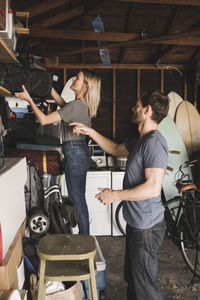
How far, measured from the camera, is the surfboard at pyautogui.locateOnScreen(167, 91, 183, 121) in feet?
15.0

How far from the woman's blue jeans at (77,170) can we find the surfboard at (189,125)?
2462 millimetres

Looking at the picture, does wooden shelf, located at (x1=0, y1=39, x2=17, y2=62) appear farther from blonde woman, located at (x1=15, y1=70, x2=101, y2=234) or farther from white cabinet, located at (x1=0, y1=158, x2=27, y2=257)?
white cabinet, located at (x1=0, y1=158, x2=27, y2=257)

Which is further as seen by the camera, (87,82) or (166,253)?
(166,253)

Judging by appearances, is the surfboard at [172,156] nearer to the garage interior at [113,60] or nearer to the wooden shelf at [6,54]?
the garage interior at [113,60]

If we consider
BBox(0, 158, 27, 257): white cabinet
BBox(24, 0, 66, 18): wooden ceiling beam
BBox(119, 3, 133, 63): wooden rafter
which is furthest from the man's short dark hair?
BBox(119, 3, 133, 63): wooden rafter

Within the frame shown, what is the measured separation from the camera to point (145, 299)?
1569 mm

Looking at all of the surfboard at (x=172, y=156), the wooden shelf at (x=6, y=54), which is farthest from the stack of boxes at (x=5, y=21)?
the surfboard at (x=172, y=156)

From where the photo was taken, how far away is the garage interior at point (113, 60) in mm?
2863

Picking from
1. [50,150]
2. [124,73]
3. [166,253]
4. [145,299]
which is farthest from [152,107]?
[124,73]

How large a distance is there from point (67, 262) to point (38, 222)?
88cm

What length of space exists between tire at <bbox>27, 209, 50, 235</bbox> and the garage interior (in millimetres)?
629

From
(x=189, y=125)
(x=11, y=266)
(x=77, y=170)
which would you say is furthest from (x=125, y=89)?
(x=11, y=266)

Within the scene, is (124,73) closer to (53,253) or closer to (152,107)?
(152,107)

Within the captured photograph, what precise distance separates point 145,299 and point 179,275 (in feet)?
3.98
